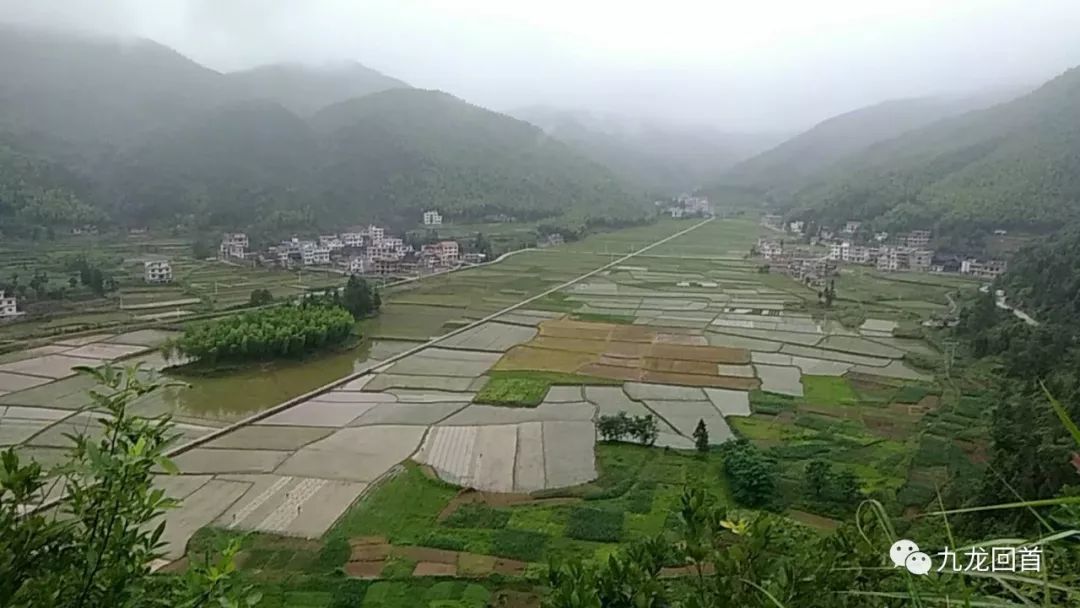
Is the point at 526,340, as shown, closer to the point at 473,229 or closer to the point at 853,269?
the point at 853,269

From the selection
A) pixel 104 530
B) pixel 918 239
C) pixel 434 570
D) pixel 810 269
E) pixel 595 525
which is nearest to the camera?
pixel 104 530

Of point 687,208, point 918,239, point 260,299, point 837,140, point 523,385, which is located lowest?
point 523,385

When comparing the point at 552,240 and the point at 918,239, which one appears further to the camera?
the point at 552,240

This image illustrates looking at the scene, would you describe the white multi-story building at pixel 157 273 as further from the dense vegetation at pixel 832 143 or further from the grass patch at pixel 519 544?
the dense vegetation at pixel 832 143

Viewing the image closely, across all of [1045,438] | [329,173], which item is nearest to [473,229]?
[329,173]

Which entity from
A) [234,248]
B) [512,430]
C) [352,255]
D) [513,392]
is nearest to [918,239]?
[352,255]

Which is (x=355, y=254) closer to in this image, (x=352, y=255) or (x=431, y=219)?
(x=352, y=255)
